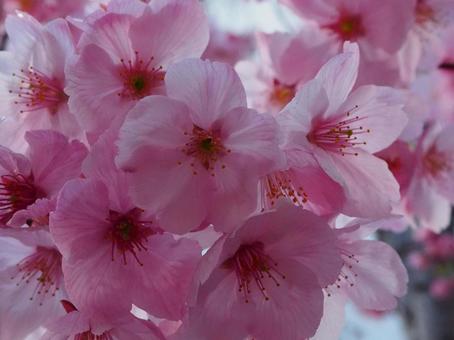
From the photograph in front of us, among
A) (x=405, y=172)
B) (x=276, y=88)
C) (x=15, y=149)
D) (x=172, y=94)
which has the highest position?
(x=172, y=94)

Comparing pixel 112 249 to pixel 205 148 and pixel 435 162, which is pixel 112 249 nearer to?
pixel 205 148

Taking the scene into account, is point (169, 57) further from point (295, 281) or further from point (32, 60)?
point (295, 281)

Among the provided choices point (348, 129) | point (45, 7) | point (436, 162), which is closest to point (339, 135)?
point (348, 129)

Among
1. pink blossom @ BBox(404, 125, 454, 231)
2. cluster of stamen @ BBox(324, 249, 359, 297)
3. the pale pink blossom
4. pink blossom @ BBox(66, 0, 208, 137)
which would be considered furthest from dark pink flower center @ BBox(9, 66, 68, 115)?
the pale pink blossom

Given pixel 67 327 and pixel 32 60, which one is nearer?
pixel 67 327

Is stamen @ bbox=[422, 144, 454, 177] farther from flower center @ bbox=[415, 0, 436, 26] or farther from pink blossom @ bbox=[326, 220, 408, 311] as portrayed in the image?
pink blossom @ bbox=[326, 220, 408, 311]

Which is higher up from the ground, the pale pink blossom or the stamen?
the pale pink blossom

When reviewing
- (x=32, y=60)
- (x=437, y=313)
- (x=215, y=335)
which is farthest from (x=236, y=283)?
(x=437, y=313)
